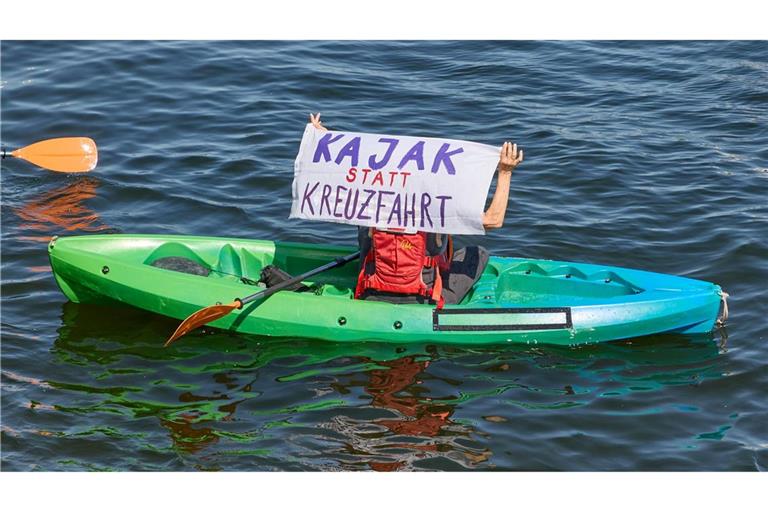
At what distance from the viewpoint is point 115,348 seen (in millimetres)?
7832

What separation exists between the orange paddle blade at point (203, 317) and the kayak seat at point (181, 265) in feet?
2.04

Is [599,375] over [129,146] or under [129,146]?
under

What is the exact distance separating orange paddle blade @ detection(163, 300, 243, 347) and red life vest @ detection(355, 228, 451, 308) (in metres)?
0.95

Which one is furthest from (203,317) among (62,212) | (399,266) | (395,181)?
(62,212)

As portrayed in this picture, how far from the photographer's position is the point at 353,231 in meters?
10.1

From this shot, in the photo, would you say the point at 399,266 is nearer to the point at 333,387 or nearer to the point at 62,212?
the point at 333,387

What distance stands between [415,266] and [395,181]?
0.66 metres

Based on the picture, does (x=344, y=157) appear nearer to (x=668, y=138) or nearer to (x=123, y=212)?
(x=123, y=212)

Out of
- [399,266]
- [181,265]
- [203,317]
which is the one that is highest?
[399,266]

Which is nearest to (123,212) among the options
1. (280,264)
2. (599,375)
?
(280,264)

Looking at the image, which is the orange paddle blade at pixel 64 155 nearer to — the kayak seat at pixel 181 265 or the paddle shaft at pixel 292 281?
the kayak seat at pixel 181 265

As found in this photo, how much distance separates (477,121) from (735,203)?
3.37 m

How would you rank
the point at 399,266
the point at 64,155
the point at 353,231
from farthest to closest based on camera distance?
the point at 64,155 < the point at 353,231 < the point at 399,266

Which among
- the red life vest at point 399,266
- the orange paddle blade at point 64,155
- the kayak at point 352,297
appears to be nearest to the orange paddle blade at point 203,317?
the kayak at point 352,297
